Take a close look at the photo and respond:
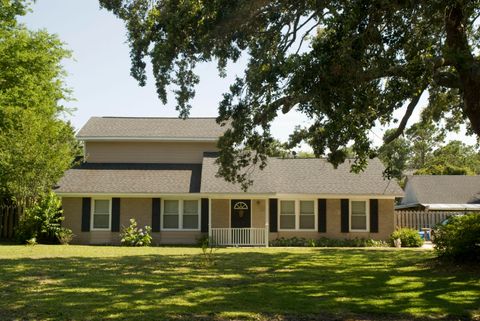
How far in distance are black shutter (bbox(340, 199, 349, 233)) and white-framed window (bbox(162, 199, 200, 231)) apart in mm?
7279

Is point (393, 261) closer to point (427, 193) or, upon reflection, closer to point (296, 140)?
point (296, 140)

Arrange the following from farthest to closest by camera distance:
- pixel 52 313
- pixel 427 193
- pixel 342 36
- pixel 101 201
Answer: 1. pixel 427 193
2. pixel 101 201
3. pixel 342 36
4. pixel 52 313

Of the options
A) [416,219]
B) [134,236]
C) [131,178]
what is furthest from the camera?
[416,219]

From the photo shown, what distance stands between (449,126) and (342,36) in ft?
40.3

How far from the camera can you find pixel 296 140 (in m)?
18.0

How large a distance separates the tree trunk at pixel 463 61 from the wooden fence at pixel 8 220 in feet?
74.2

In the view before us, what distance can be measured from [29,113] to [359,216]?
676 inches

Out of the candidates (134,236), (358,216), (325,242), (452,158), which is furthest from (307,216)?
(452,158)

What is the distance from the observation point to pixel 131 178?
27.5 metres

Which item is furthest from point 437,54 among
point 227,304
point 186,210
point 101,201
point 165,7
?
point 101,201

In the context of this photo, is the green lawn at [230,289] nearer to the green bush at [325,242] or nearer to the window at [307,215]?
the green bush at [325,242]

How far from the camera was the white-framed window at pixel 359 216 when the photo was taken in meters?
26.9

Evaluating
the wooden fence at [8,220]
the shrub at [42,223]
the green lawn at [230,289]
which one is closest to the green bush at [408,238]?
the green lawn at [230,289]

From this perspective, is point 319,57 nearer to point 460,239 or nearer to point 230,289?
point 230,289
